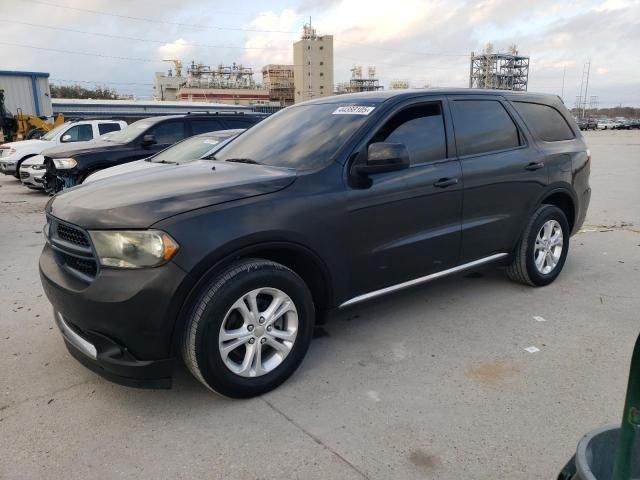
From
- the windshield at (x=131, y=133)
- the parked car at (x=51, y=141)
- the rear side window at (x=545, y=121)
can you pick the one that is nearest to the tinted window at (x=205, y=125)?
the windshield at (x=131, y=133)

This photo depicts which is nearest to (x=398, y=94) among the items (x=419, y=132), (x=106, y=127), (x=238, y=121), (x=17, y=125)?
(x=419, y=132)

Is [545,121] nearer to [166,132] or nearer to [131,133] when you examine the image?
[166,132]

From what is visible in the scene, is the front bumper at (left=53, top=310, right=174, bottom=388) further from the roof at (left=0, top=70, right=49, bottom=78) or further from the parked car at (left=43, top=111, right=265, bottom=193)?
the roof at (left=0, top=70, right=49, bottom=78)

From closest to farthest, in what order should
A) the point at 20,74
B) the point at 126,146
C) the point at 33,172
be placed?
1. the point at 126,146
2. the point at 33,172
3. the point at 20,74

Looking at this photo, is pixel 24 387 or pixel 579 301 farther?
pixel 579 301

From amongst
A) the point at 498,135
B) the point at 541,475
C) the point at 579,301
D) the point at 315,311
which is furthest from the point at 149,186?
the point at 579,301

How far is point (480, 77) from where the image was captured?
94250mm

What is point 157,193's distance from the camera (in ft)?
9.68

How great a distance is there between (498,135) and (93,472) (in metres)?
3.82

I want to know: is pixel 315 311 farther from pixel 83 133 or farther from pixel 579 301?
pixel 83 133

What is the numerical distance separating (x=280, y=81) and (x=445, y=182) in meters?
109

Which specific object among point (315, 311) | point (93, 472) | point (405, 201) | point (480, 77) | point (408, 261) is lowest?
point (93, 472)

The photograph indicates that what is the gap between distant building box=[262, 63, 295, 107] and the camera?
105875 mm

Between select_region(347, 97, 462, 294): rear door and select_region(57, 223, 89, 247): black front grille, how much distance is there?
5.16 ft
